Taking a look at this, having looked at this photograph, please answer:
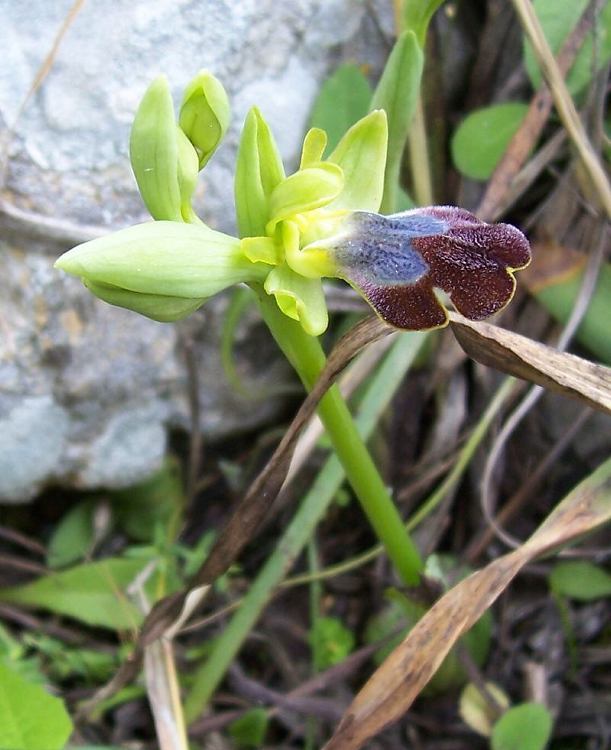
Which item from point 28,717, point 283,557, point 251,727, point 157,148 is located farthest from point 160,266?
point 251,727

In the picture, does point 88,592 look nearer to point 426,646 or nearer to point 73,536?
point 73,536

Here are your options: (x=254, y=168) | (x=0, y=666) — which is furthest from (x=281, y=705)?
(x=254, y=168)

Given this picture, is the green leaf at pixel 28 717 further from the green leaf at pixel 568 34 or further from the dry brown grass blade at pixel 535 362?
the green leaf at pixel 568 34

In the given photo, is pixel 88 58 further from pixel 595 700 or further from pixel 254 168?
pixel 595 700

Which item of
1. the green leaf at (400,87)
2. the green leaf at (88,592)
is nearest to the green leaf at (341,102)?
the green leaf at (400,87)

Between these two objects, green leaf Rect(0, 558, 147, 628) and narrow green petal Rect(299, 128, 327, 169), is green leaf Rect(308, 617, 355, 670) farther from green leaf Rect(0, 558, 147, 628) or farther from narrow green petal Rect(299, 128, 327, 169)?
narrow green petal Rect(299, 128, 327, 169)

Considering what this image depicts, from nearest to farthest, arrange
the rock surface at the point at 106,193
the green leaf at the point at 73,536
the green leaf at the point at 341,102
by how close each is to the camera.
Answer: the rock surface at the point at 106,193 → the green leaf at the point at 341,102 → the green leaf at the point at 73,536
